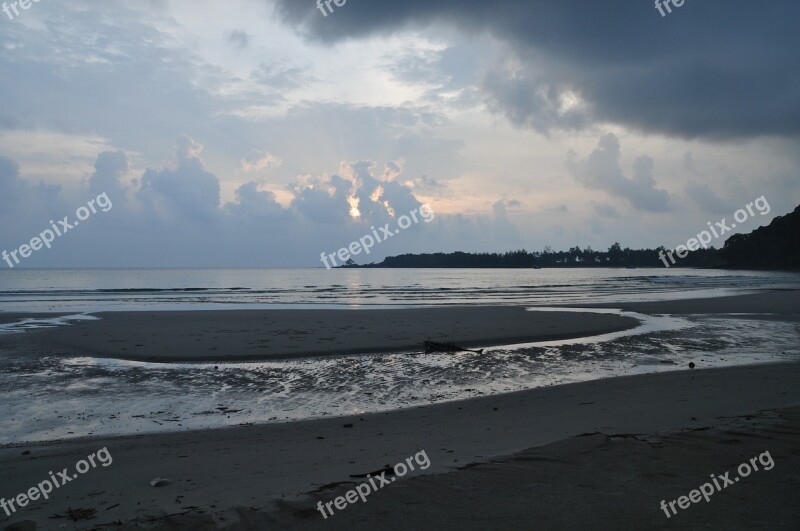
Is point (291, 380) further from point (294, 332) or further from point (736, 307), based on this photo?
point (736, 307)

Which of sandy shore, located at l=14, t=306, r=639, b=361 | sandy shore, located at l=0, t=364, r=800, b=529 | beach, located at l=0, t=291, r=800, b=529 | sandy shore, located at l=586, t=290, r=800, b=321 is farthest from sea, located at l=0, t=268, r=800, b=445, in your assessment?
sandy shore, located at l=586, t=290, r=800, b=321

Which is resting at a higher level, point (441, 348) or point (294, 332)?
point (294, 332)

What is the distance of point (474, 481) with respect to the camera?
246 inches

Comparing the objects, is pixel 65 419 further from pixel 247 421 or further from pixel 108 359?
pixel 108 359

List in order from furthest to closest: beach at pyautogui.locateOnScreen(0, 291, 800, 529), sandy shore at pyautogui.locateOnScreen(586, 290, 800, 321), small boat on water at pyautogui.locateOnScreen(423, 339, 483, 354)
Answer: sandy shore at pyautogui.locateOnScreen(586, 290, 800, 321), small boat on water at pyautogui.locateOnScreen(423, 339, 483, 354), beach at pyautogui.locateOnScreen(0, 291, 800, 529)

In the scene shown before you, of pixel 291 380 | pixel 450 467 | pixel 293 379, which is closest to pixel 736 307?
pixel 293 379

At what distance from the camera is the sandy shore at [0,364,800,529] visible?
5391mm

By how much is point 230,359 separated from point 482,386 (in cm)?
901

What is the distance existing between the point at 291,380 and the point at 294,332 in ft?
32.8

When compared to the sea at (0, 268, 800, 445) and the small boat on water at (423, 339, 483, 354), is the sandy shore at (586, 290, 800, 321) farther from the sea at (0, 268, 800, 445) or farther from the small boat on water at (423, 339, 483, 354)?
the small boat on water at (423, 339, 483, 354)

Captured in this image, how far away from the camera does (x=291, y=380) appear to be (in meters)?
14.2

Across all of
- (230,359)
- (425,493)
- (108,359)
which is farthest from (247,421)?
(108,359)

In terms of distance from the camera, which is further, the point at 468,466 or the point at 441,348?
the point at 441,348

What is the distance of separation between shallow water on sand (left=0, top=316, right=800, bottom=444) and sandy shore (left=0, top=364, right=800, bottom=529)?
4.03 ft
